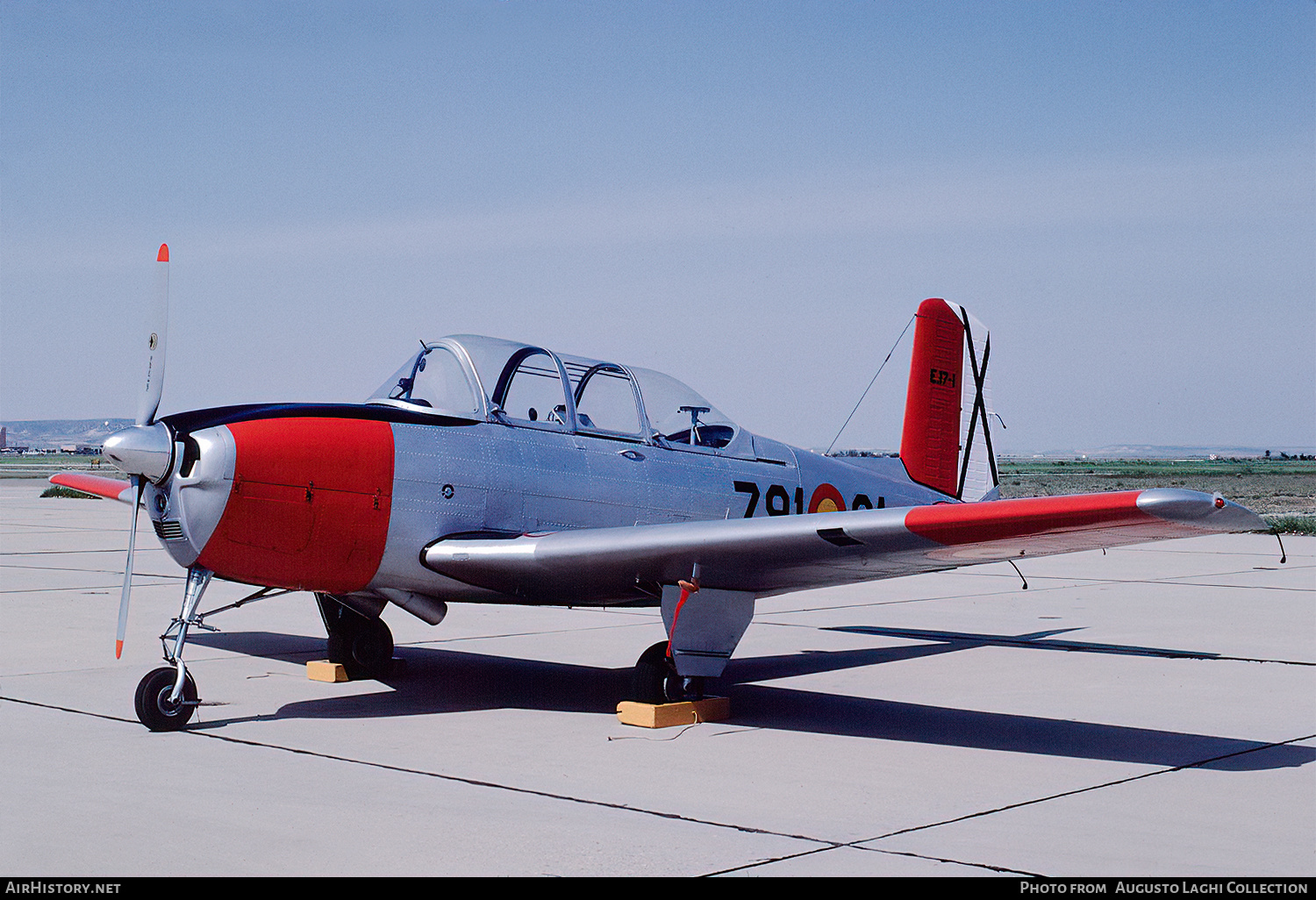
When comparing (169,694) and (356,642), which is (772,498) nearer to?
(356,642)

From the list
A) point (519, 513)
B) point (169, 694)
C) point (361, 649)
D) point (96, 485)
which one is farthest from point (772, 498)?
point (96, 485)

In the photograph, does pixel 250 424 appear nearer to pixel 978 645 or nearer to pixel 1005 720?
pixel 1005 720

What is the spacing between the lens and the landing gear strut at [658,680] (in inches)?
297

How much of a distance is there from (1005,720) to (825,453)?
3.78 metres

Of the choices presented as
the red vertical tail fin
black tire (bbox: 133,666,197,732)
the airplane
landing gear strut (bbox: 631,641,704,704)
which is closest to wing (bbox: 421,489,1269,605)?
the airplane

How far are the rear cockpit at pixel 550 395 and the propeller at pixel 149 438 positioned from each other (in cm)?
147

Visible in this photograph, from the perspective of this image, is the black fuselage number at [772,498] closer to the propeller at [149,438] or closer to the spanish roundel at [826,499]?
the spanish roundel at [826,499]

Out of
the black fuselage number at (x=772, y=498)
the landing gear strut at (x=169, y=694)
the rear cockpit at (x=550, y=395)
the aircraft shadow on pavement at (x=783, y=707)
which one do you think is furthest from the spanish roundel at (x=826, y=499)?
the landing gear strut at (x=169, y=694)

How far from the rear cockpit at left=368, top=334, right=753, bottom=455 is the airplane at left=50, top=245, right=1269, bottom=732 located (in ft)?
0.05

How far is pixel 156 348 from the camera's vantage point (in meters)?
6.98

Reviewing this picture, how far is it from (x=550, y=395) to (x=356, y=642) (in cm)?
222

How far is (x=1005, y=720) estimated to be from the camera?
753 cm

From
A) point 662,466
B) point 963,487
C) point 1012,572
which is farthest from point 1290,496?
point 662,466

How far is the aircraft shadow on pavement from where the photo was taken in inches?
261
